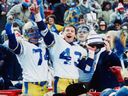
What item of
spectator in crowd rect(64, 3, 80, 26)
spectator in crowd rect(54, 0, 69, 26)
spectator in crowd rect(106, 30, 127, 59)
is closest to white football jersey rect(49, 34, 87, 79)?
spectator in crowd rect(106, 30, 127, 59)

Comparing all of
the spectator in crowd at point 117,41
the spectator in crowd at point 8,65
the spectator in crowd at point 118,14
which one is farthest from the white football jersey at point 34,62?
the spectator in crowd at point 118,14

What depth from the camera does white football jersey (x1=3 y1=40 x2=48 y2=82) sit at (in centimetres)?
925

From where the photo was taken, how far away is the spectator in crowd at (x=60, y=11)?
52.8 ft

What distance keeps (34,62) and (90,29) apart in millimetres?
3230

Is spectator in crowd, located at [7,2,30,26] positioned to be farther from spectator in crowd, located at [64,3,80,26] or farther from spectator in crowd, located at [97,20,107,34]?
spectator in crowd, located at [97,20,107,34]

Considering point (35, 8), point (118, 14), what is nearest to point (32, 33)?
point (35, 8)

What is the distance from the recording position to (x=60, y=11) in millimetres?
16391

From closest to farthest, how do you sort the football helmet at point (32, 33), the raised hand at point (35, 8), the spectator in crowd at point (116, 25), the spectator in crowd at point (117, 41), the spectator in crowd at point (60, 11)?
the raised hand at point (35, 8) < the football helmet at point (32, 33) < the spectator in crowd at point (117, 41) < the spectator in crowd at point (116, 25) < the spectator in crowd at point (60, 11)

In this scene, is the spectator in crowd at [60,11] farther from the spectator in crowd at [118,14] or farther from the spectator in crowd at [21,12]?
the spectator in crowd at [118,14]

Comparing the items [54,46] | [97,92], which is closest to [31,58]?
[54,46]

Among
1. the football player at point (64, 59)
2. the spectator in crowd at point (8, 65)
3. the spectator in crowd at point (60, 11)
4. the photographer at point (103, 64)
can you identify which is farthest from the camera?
the spectator in crowd at point (60, 11)

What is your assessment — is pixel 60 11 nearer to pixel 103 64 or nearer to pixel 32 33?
pixel 103 64

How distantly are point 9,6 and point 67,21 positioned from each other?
2429mm

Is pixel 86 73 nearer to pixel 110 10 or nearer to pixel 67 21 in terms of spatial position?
pixel 67 21
